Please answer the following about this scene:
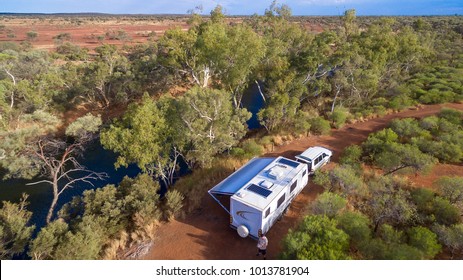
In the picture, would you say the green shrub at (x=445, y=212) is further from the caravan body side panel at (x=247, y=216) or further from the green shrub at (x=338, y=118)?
the green shrub at (x=338, y=118)

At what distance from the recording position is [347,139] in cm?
2534

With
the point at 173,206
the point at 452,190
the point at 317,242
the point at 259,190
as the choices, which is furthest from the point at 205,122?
the point at 452,190

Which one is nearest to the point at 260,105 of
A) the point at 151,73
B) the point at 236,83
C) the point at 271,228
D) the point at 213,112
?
the point at 236,83

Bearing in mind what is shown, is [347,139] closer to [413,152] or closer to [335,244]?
[413,152]

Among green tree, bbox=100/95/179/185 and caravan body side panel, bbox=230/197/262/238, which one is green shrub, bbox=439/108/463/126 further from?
green tree, bbox=100/95/179/185

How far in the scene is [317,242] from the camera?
11539 mm

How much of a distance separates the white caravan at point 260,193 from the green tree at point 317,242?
182 cm

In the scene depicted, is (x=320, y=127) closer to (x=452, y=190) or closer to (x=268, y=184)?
(x=452, y=190)

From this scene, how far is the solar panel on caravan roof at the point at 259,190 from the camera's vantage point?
13.9m

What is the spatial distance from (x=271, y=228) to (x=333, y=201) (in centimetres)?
370

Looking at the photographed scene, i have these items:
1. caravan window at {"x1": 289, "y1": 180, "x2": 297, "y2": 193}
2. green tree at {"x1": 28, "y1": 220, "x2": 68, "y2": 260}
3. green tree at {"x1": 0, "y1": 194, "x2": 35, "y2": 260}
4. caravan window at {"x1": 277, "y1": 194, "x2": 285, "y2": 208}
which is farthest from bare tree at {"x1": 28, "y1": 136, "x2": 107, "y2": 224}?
caravan window at {"x1": 289, "y1": 180, "x2": 297, "y2": 193}

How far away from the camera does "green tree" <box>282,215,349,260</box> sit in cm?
1112

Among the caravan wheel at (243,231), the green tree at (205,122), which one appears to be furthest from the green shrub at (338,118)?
the caravan wheel at (243,231)

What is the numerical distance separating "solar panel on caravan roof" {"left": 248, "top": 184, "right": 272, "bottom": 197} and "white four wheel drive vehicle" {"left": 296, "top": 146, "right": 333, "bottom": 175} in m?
6.31
